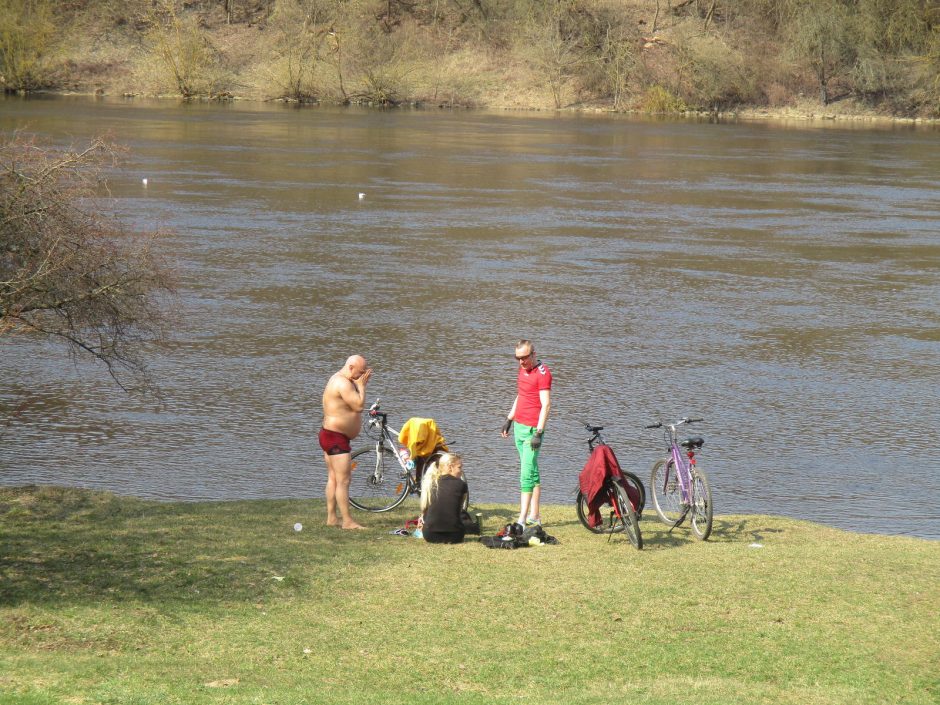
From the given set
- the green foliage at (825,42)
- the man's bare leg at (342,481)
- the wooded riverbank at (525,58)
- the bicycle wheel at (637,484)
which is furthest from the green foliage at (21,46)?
the bicycle wheel at (637,484)

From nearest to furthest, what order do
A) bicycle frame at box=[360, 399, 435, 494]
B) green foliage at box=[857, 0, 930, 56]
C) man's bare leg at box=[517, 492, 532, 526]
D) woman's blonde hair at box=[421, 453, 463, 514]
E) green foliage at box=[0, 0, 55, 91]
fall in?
woman's blonde hair at box=[421, 453, 463, 514]
man's bare leg at box=[517, 492, 532, 526]
bicycle frame at box=[360, 399, 435, 494]
green foliage at box=[0, 0, 55, 91]
green foliage at box=[857, 0, 930, 56]

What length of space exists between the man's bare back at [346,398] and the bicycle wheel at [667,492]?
2926mm

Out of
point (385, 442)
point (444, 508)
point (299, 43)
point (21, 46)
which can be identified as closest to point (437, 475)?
point (444, 508)

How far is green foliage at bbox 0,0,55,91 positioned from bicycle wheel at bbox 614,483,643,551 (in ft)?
245

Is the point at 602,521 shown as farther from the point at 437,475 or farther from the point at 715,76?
the point at 715,76

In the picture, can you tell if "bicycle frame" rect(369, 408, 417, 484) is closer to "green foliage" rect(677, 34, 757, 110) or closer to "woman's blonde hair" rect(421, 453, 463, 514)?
"woman's blonde hair" rect(421, 453, 463, 514)

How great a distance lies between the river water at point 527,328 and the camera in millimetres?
14836

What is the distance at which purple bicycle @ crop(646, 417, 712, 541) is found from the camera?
1156 centimetres

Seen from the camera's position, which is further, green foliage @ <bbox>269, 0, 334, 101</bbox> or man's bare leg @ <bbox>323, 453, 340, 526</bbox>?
green foliage @ <bbox>269, 0, 334, 101</bbox>

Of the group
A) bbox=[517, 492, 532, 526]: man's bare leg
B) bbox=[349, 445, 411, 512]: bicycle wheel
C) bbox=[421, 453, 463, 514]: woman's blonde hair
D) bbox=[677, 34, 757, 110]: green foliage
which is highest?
bbox=[677, 34, 757, 110]: green foliage

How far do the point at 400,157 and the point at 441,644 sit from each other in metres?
42.1

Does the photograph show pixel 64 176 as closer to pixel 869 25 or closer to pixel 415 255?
pixel 415 255

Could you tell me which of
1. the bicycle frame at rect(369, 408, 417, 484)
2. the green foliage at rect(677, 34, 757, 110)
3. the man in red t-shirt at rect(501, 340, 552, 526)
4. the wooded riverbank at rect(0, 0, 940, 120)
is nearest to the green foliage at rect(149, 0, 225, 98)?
the wooded riverbank at rect(0, 0, 940, 120)

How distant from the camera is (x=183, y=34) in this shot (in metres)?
89.6
